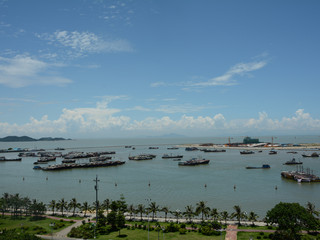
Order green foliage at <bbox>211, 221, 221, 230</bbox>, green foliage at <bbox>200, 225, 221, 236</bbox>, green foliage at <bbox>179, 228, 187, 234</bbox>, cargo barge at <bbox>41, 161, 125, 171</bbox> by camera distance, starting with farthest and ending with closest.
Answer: cargo barge at <bbox>41, 161, 125, 171</bbox> < green foliage at <bbox>211, 221, 221, 230</bbox> < green foliage at <bbox>179, 228, 187, 234</bbox> < green foliage at <bbox>200, 225, 221, 236</bbox>

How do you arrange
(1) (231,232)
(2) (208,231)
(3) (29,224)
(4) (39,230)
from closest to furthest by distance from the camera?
(2) (208,231), (1) (231,232), (4) (39,230), (3) (29,224)

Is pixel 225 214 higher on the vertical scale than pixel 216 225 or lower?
higher

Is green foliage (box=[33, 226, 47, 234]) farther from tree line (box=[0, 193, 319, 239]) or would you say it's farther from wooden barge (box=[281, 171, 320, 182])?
wooden barge (box=[281, 171, 320, 182])

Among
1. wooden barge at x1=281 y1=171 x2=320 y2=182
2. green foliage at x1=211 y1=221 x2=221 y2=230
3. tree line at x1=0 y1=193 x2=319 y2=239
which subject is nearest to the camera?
tree line at x1=0 y1=193 x2=319 y2=239

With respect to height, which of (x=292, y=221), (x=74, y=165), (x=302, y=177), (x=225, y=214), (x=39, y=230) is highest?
(x=292, y=221)

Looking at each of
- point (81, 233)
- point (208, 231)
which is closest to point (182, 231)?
point (208, 231)

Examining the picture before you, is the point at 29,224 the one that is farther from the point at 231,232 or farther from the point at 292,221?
the point at 292,221

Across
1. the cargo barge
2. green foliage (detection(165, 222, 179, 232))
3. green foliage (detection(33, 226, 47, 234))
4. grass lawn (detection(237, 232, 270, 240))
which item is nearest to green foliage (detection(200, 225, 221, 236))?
grass lawn (detection(237, 232, 270, 240))

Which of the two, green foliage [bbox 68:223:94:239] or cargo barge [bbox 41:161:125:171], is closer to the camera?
green foliage [bbox 68:223:94:239]

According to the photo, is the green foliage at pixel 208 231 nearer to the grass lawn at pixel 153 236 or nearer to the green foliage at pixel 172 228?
the grass lawn at pixel 153 236

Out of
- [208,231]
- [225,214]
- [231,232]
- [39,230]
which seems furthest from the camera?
[225,214]
